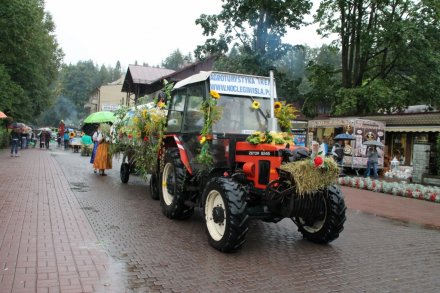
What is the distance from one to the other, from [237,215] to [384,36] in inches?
870

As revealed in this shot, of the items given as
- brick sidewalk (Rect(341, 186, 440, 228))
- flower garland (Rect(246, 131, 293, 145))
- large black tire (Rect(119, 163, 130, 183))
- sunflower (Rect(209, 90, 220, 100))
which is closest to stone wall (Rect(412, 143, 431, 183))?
brick sidewalk (Rect(341, 186, 440, 228))

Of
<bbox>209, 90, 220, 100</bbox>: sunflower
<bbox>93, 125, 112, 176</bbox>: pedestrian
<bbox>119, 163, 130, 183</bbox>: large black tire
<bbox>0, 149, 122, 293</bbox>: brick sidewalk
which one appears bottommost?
<bbox>0, 149, 122, 293</bbox>: brick sidewalk

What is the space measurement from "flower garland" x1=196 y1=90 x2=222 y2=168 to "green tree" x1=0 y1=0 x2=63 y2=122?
20141 millimetres

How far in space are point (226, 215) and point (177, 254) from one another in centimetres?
85

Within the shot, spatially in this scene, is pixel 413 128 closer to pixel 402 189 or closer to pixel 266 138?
pixel 402 189

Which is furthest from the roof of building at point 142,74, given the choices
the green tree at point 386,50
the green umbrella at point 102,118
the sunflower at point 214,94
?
the sunflower at point 214,94

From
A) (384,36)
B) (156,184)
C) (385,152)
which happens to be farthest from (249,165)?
(384,36)

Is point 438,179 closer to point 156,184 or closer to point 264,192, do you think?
point 156,184

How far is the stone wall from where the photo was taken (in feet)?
54.1

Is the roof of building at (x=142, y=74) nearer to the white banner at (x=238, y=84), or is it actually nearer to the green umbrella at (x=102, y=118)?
the green umbrella at (x=102, y=118)

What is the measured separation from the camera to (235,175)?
19.8 feet

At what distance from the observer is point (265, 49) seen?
25359 mm

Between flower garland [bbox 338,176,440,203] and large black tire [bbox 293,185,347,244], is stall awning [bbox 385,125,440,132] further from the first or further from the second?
large black tire [bbox 293,185,347,244]

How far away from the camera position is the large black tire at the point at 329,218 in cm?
605
